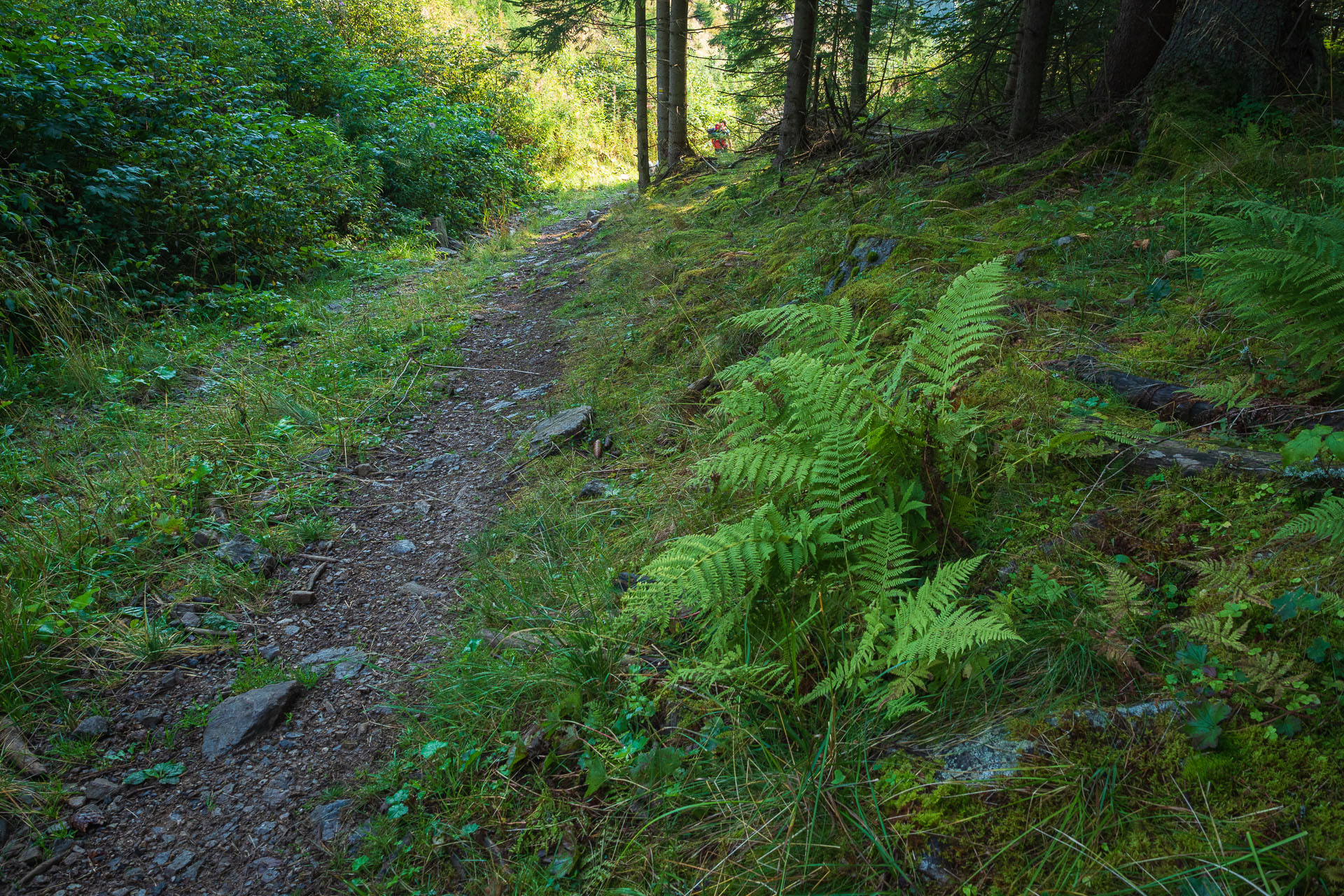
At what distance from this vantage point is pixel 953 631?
1674 mm

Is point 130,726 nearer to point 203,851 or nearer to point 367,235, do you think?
point 203,851

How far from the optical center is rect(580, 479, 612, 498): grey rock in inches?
150

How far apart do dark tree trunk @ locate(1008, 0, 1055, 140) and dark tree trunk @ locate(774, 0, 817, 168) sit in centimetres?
287

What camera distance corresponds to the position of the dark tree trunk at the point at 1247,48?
4336 millimetres

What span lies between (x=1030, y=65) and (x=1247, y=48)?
1.51m

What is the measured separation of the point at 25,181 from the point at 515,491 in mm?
6181

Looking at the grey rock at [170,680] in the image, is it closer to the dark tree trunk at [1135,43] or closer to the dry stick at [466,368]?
the dry stick at [466,368]

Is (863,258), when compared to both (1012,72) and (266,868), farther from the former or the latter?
(1012,72)

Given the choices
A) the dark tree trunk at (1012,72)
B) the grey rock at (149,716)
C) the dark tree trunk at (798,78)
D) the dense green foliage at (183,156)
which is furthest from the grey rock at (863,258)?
the dense green foliage at (183,156)

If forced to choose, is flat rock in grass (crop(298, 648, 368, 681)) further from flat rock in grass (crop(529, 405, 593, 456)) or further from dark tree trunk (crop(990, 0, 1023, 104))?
dark tree trunk (crop(990, 0, 1023, 104))

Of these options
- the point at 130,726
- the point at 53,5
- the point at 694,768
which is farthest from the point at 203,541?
the point at 53,5

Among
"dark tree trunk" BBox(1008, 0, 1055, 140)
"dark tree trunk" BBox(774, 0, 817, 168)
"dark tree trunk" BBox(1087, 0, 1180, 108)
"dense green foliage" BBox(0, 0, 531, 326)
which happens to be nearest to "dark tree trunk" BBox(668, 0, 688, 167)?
"dark tree trunk" BBox(774, 0, 817, 168)

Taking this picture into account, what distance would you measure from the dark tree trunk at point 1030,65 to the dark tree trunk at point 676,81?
805 cm

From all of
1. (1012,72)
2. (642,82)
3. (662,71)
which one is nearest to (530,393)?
(1012,72)
